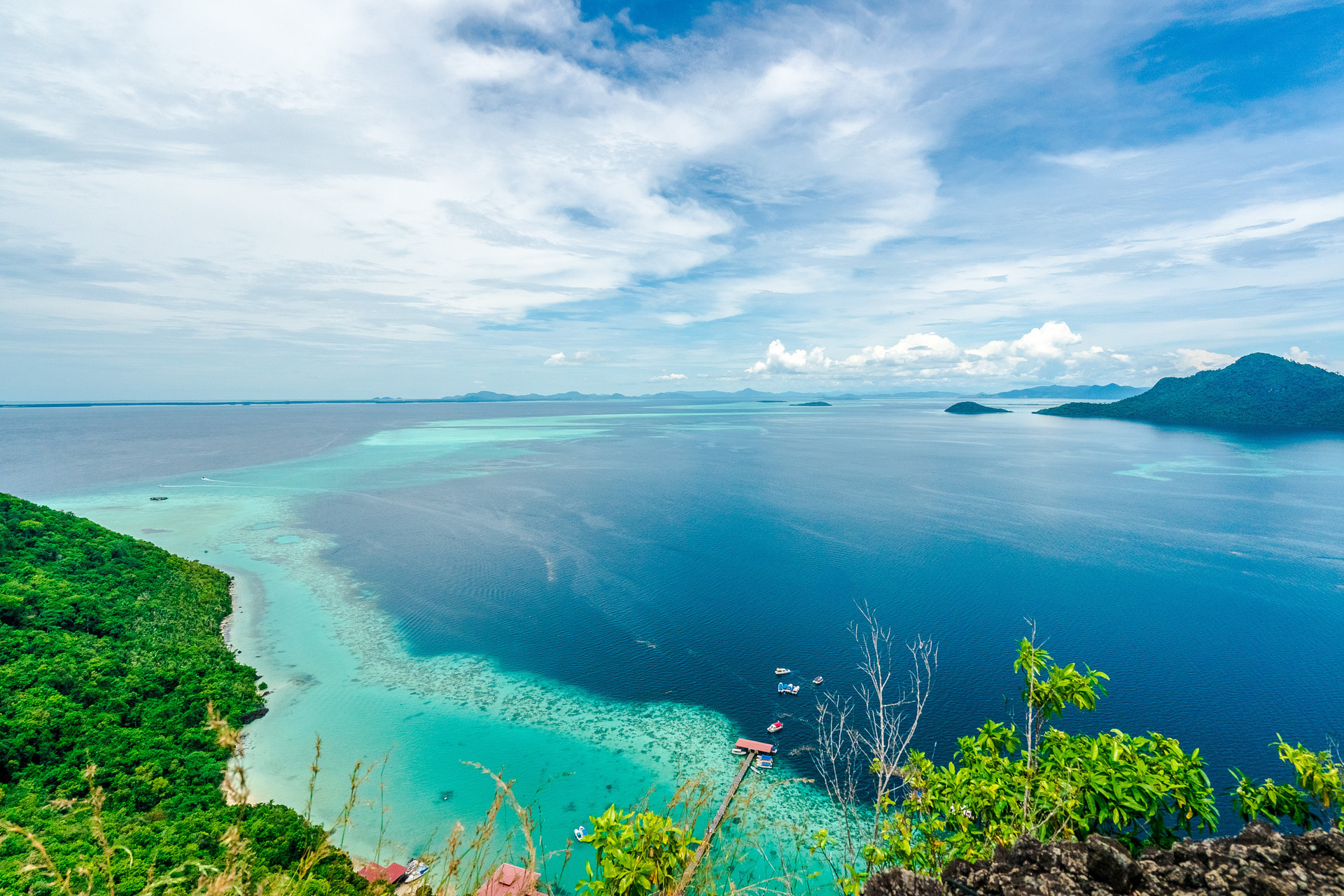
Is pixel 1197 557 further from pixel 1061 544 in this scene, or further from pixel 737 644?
pixel 737 644

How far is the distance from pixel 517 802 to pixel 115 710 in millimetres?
23153

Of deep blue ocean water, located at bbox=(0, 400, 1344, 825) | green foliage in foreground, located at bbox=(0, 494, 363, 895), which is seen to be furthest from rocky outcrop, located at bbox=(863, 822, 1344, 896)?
deep blue ocean water, located at bbox=(0, 400, 1344, 825)

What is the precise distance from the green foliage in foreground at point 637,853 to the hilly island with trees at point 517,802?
0.03m

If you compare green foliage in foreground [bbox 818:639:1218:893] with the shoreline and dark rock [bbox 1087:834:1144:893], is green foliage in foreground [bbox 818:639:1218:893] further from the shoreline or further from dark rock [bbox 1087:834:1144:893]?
the shoreline

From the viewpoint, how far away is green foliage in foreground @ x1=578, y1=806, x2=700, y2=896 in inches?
281

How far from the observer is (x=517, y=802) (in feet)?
44.7

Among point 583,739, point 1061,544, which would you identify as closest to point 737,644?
A: point 583,739

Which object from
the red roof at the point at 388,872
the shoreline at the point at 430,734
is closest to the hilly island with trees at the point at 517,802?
the red roof at the point at 388,872

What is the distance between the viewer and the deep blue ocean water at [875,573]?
101ft

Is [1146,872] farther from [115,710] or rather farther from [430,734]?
[115,710]

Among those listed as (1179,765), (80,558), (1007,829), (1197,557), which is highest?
(1179,765)

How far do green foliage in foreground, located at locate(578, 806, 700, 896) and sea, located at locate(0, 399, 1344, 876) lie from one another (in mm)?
1423

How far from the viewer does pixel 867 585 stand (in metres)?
44.0

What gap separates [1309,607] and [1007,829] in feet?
163
